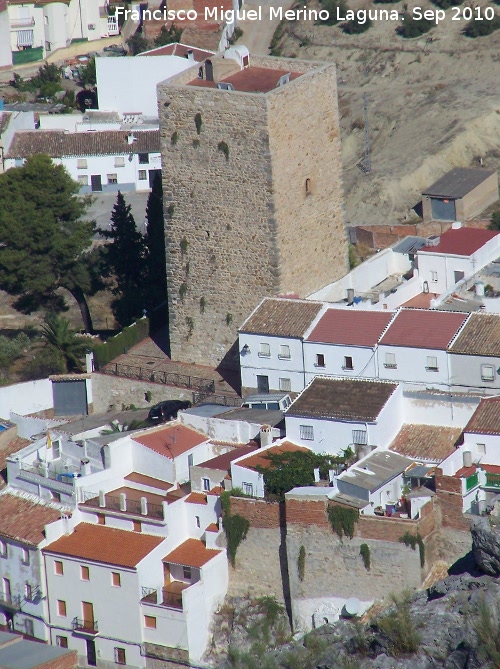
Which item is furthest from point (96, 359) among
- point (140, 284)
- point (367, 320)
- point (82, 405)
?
point (367, 320)

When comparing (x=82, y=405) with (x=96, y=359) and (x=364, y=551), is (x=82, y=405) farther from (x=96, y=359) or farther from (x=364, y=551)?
(x=364, y=551)

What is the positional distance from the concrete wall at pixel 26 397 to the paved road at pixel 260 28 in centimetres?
3514

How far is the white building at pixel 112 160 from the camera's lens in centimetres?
6550

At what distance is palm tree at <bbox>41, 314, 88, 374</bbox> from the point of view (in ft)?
166

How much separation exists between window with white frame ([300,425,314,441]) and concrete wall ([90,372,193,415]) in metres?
6.69

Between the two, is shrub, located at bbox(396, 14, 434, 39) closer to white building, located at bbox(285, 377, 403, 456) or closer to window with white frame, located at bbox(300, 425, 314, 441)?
white building, located at bbox(285, 377, 403, 456)

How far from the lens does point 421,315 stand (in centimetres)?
4397

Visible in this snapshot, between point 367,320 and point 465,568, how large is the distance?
30.9 ft

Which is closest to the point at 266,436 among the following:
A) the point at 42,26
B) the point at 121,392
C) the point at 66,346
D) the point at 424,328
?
the point at 424,328

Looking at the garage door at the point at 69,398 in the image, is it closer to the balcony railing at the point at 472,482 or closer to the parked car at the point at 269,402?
the parked car at the point at 269,402

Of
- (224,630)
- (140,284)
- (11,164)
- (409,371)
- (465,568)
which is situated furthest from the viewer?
(11,164)

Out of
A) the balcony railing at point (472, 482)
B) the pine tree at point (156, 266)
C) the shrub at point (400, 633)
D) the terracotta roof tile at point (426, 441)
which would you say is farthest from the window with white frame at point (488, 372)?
the pine tree at point (156, 266)

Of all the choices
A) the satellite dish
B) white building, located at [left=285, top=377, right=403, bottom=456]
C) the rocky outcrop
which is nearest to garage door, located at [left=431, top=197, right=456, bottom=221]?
white building, located at [left=285, top=377, right=403, bottom=456]

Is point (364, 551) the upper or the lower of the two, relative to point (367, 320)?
lower
